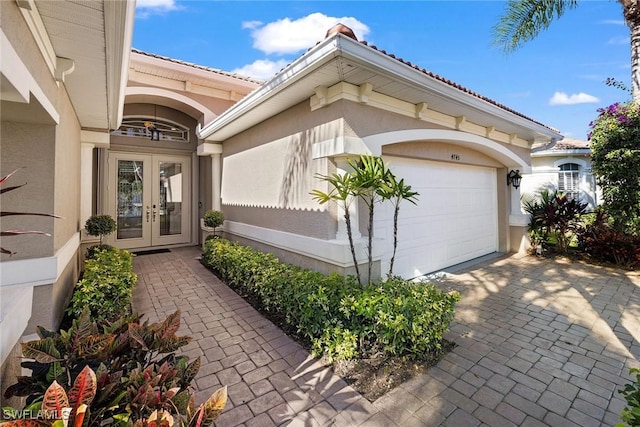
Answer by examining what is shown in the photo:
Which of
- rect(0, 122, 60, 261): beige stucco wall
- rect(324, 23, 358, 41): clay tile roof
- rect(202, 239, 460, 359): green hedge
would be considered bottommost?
rect(202, 239, 460, 359): green hedge

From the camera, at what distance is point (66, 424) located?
129 centimetres

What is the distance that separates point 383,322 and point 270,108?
4.65 metres

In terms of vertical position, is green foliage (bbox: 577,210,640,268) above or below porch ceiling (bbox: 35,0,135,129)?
below

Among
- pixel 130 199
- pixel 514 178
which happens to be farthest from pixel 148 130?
pixel 514 178

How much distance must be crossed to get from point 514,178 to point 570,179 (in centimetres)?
1109

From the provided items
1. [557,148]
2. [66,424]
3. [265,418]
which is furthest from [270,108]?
[557,148]

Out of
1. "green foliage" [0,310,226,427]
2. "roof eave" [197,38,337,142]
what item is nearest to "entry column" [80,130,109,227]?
"roof eave" [197,38,337,142]

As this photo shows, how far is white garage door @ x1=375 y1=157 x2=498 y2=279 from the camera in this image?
658 centimetres

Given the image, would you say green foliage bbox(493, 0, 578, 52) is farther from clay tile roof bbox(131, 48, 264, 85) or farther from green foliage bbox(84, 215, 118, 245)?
green foliage bbox(84, 215, 118, 245)

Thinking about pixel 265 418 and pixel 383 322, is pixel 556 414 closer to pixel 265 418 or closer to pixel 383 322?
pixel 383 322

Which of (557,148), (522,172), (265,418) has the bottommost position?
(265,418)

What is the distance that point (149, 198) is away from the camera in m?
9.84

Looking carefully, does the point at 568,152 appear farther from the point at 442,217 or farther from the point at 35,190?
the point at 35,190

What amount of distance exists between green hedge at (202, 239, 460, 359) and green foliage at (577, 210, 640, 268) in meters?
7.57
